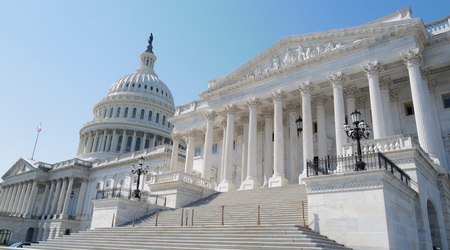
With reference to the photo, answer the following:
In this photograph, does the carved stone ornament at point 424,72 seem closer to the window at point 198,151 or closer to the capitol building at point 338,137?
the capitol building at point 338,137

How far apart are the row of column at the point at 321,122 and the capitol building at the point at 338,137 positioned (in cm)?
10

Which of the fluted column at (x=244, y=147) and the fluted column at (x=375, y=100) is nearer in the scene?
the fluted column at (x=375, y=100)

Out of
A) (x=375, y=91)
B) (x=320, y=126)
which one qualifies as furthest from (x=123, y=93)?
(x=375, y=91)

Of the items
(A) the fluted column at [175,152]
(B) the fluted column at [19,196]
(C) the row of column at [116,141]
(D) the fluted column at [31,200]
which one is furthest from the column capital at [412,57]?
(B) the fluted column at [19,196]

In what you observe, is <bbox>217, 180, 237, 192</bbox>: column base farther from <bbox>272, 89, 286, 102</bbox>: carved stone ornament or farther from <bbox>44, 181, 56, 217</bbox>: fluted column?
<bbox>44, 181, 56, 217</bbox>: fluted column

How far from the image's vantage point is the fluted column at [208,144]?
3673cm

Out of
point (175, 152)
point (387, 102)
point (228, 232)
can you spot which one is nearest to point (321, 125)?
point (387, 102)

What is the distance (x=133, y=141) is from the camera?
93.8 meters

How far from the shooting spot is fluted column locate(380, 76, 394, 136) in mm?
29188

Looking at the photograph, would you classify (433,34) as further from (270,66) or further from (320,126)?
(270,66)

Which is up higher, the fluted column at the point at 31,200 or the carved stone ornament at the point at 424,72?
the carved stone ornament at the point at 424,72

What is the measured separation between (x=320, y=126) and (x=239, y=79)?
10.3 m

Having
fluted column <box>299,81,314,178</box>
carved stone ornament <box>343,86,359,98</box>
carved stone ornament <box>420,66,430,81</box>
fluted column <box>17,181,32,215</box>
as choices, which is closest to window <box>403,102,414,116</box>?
carved stone ornament <box>420,66,430,81</box>

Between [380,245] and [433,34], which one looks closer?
[380,245]
